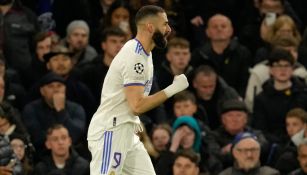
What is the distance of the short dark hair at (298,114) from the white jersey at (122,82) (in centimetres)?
393

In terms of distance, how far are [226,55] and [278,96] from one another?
1.31m

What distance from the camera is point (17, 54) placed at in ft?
56.6

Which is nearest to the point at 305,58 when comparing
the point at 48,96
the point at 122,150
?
the point at 48,96

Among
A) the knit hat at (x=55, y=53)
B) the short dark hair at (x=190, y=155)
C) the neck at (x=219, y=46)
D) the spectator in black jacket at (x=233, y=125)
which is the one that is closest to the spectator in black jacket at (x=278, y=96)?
the spectator in black jacket at (x=233, y=125)

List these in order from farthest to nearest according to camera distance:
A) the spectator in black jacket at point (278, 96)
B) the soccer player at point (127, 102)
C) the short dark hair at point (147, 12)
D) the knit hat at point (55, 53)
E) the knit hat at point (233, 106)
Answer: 1. the knit hat at point (55, 53)
2. the spectator in black jacket at point (278, 96)
3. the knit hat at point (233, 106)
4. the short dark hair at point (147, 12)
5. the soccer player at point (127, 102)

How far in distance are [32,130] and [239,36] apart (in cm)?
405

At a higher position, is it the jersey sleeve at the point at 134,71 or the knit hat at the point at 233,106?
the jersey sleeve at the point at 134,71

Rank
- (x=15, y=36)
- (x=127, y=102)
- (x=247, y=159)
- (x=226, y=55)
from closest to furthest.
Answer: (x=127, y=102) < (x=247, y=159) < (x=15, y=36) < (x=226, y=55)

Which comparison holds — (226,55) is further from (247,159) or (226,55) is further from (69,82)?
(247,159)

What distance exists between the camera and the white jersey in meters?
12.0

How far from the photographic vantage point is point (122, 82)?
12148 millimetres

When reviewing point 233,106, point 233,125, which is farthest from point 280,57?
point 233,125

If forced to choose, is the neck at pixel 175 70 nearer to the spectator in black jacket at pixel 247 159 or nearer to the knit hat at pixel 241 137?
the knit hat at pixel 241 137

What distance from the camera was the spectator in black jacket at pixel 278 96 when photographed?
53.7ft
